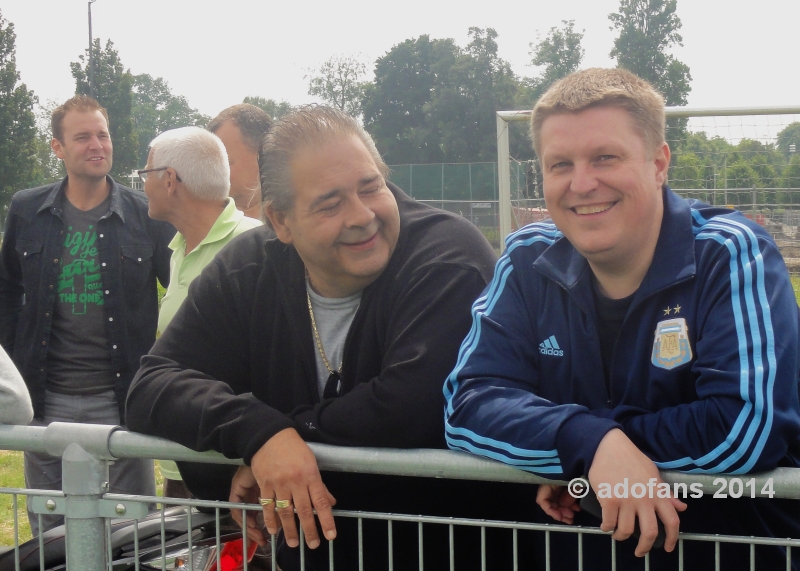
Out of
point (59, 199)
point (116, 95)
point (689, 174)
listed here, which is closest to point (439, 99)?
point (116, 95)

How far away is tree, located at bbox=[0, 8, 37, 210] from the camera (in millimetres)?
37531

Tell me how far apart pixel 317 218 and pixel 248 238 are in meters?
0.35

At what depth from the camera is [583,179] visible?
6.13 ft

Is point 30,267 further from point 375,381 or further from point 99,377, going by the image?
point 375,381

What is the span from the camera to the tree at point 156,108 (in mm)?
93438

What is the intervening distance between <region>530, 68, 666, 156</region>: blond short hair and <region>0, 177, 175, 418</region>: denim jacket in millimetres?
2934

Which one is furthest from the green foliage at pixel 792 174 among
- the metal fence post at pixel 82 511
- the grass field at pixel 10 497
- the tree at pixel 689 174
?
the metal fence post at pixel 82 511

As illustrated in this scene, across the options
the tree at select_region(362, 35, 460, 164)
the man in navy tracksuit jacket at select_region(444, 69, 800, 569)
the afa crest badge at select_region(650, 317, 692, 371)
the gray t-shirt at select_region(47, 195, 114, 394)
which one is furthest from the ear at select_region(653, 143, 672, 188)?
the tree at select_region(362, 35, 460, 164)

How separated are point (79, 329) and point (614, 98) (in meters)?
3.26

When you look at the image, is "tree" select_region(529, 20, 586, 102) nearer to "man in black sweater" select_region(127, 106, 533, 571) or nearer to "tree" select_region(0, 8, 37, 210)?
"tree" select_region(0, 8, 37, 210)

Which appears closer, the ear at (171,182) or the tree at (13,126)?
the ear at (171,182)

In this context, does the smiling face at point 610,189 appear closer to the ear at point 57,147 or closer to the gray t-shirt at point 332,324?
the gray t-shirt at point 332,324

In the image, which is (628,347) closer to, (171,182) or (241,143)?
(171,182)

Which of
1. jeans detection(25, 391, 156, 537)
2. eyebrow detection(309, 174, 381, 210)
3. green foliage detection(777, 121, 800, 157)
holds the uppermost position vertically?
green foliage detection(777, 121, 800, 157)
